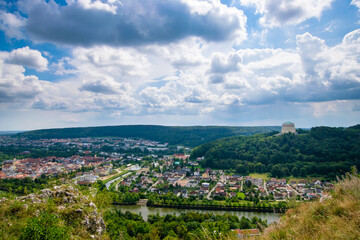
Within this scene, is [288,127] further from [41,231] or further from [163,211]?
→ [41,231]

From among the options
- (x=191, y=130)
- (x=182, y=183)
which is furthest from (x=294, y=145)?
(x=191, y=130)

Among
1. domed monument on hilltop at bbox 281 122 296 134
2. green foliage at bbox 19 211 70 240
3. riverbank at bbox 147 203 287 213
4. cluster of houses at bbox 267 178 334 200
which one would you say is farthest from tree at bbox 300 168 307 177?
green foliage at bbox 19 211 70 240

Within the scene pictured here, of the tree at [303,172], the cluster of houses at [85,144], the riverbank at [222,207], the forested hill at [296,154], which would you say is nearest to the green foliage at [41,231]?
the riverbank at [222,207]

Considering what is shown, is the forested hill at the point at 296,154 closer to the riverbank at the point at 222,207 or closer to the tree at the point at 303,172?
the tree at the point at 303,172

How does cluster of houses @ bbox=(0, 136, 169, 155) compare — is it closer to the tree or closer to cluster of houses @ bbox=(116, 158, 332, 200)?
cluster of houses @ bbox=(116, 158, 332, 200)

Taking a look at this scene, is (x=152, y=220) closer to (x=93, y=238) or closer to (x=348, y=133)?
(x=93, y=238)

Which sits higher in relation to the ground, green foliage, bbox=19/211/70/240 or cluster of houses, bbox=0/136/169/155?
green foliage, bbox=19/211/70/240
